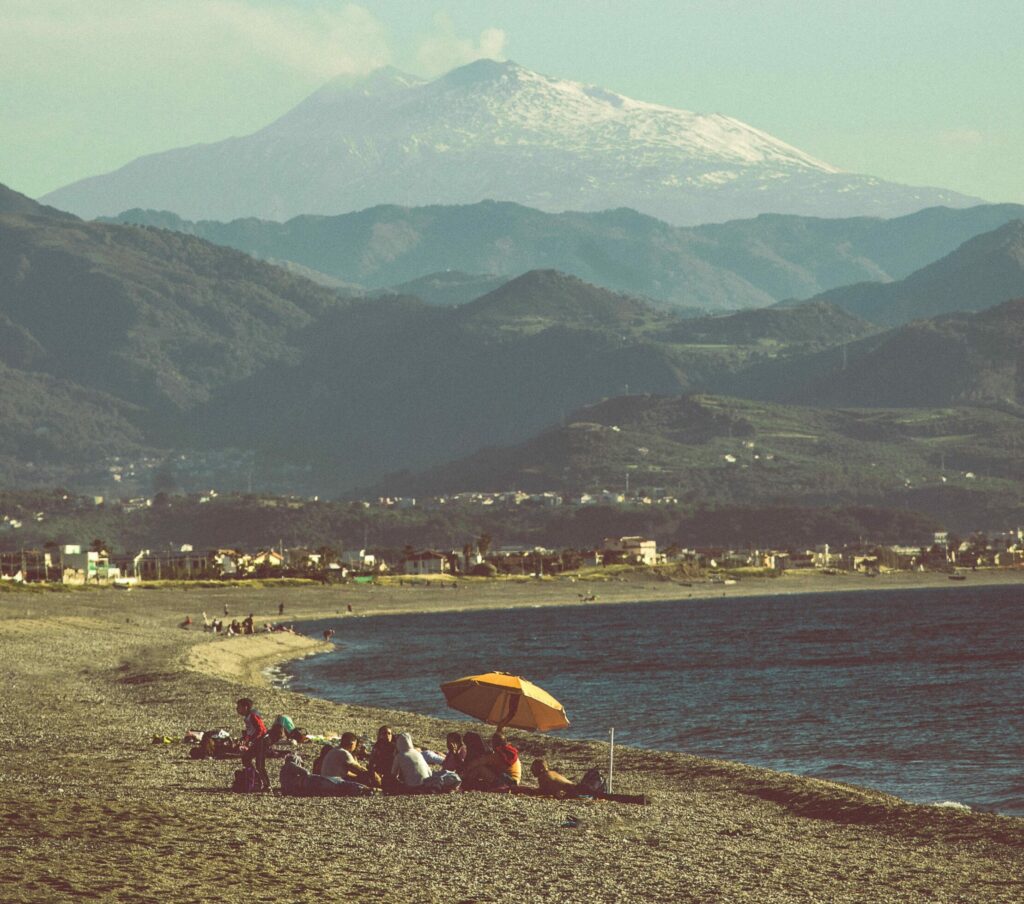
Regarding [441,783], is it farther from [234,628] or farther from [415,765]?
[234,628]

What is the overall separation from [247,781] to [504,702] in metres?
5.22

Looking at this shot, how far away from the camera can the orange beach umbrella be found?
3234 centimetres

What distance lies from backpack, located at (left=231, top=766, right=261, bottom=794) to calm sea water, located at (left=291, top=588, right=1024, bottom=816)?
14.0 metres

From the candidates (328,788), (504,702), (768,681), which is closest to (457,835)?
(328,788)

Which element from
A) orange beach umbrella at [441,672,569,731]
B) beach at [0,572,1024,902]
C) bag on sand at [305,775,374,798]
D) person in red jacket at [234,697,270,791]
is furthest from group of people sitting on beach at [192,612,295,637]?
bag on sand at [305,775,374,798]

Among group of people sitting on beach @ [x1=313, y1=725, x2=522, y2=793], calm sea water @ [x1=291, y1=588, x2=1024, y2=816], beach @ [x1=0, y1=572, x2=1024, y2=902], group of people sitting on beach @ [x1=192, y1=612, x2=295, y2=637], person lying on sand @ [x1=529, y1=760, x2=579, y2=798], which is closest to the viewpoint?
beach @ [x1=0, y1=572, x2=1024, y2=902]

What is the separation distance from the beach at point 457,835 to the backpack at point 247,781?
355 millimetres

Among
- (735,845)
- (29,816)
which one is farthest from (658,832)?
(29,816)

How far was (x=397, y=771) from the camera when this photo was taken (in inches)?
1175

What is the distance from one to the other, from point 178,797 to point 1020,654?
222 ft

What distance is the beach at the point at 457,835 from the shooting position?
21.6m

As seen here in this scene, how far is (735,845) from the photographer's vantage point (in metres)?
26.8

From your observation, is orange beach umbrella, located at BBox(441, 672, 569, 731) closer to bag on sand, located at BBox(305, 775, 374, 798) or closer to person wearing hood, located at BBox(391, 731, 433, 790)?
person wearing hood, located at BBox(391, 731, 433, 790)

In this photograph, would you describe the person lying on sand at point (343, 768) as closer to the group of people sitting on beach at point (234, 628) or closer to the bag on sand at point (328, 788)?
the bag on sand at point (328, 788)
